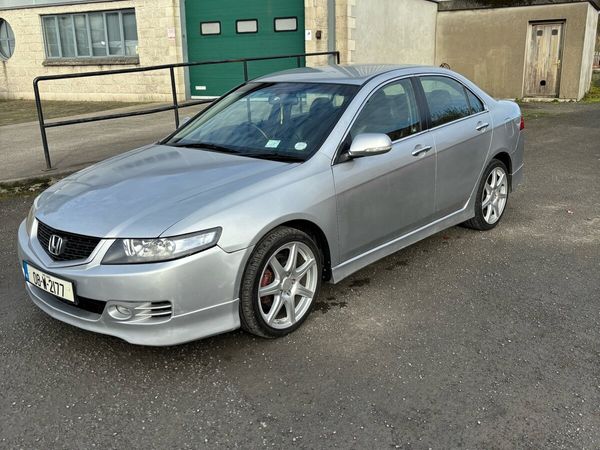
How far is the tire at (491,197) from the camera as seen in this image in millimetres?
5277

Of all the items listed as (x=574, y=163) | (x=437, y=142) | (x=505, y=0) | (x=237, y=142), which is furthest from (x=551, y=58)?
(x=237, y=142)

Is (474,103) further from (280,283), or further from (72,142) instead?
(72,142)

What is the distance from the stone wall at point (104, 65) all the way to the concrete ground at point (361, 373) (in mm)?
13038

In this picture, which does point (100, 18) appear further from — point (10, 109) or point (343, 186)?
point (343, 186)

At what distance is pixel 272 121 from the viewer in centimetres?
427

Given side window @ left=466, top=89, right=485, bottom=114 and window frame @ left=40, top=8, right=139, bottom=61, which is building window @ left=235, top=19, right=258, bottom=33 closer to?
window frame @ left=40, top=8, right=139, bottom=61

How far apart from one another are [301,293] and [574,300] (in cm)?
191

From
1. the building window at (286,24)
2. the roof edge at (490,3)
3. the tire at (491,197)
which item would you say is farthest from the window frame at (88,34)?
the tire at (491,197)

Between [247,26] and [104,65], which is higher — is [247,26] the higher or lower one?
the higher one

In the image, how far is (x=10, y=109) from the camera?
16891 millimetres

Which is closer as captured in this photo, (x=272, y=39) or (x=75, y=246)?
(x=75, y=246)

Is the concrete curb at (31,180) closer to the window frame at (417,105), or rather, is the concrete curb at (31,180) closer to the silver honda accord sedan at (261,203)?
the silver honda accord sedan at (261,203)

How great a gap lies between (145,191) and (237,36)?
43.3 feet

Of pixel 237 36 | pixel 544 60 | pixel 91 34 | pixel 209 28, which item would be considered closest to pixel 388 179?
pixel 237 36
